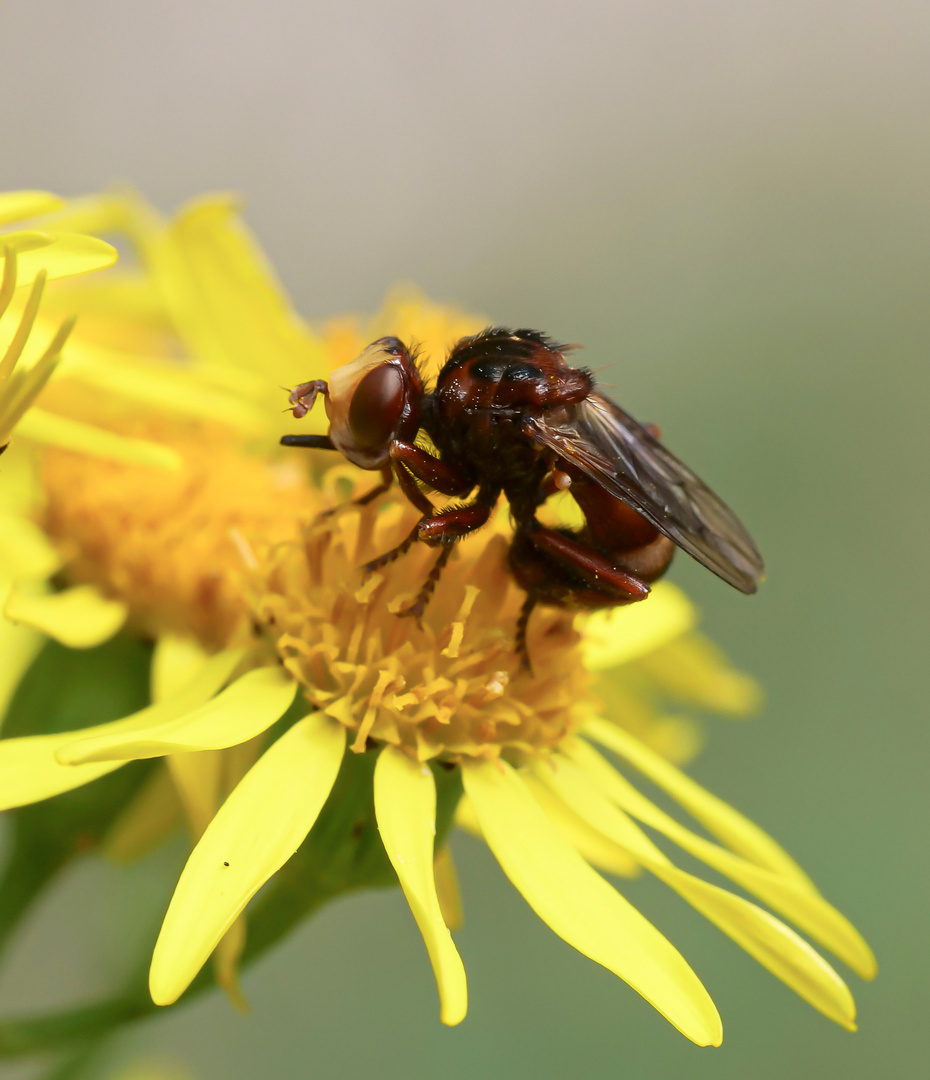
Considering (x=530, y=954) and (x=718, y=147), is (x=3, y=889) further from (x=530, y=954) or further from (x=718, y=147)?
(x=718, y=147)

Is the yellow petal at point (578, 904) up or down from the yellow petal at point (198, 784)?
up

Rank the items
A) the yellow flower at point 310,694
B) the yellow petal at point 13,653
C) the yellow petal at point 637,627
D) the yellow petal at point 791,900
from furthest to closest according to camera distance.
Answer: the yellow petal at point 637,627 → the yellow petal at point 13,653 → the yellow petal at point 791,900 → the yellow flower at point 310,694

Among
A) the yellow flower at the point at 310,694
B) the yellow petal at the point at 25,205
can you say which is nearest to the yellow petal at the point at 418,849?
the yellow flower at the point at 310,694

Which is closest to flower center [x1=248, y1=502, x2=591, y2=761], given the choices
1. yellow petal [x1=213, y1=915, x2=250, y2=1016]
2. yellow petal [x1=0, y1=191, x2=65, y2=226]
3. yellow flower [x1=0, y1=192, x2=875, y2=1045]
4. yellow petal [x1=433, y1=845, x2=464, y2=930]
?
yellow flower [x1=0, y1=192, x2=875, y2=1045]

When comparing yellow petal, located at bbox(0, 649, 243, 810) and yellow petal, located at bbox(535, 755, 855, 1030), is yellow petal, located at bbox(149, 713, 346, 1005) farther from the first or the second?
yellow petal, located at bbox(535, 755, 855, 1030)

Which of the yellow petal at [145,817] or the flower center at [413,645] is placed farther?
the yellow petal at [145,817]

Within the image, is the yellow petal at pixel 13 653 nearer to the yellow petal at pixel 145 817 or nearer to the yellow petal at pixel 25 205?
the yellow petal at pixel 145 817
